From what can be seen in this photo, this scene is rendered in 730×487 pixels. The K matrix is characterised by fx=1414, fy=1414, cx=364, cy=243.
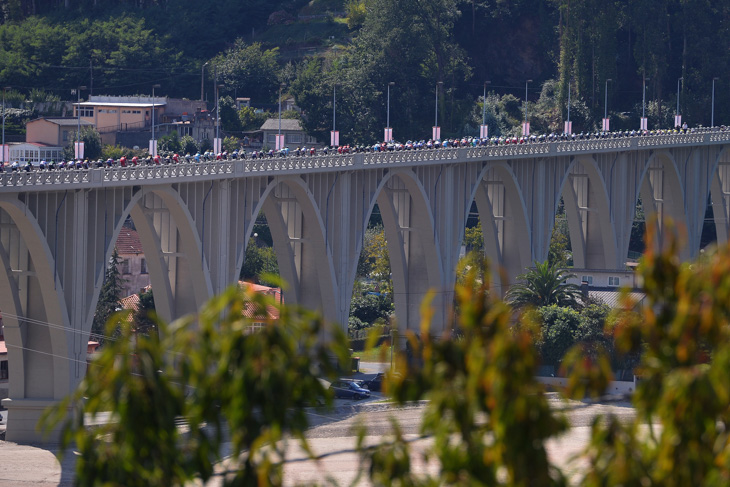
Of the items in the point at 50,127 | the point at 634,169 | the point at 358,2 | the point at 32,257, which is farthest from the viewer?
the point at 358,2

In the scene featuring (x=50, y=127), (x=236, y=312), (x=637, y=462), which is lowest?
(x=637, y=462)

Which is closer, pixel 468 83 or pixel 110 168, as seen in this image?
pixel 110 168

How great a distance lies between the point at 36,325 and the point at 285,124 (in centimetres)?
7805

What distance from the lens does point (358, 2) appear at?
164 metres

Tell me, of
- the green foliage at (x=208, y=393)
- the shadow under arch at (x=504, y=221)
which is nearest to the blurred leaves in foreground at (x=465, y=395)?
the green foliage at (x=208, y=393)

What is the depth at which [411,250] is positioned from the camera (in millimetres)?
83500

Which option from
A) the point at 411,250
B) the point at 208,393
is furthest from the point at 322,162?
the point at 208,393

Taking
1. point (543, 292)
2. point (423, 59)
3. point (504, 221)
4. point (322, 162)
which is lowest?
point (543, 292)

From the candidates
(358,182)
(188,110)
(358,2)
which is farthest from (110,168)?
(358,2)

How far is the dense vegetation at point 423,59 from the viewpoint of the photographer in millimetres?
133750

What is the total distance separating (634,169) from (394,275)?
28.2 meters

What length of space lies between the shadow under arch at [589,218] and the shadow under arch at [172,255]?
39.6 m

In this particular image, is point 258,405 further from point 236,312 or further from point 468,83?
point 468,83

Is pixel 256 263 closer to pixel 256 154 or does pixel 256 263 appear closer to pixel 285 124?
pixel 285 124
